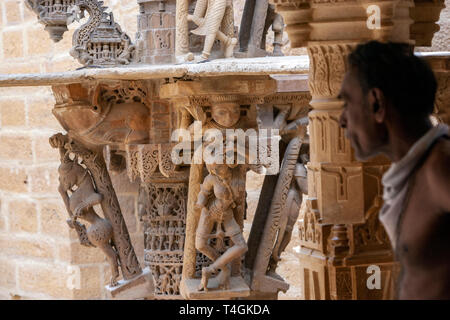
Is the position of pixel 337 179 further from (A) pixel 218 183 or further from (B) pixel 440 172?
(A) pixel 218 183

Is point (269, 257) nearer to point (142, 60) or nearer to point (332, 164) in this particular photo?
point (142, 60)

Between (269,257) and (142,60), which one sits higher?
(142,60)

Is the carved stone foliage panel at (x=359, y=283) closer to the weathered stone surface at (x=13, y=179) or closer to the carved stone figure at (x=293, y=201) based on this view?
the carved stone figure at (x=293, y=201)

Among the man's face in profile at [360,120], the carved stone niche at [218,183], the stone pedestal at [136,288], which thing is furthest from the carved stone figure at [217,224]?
the man's face in profile at [360,120]

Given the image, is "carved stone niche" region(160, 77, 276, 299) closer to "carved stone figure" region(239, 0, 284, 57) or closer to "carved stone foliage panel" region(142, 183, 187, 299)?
"carved stone foliage panel" region(142, 183, 187, 299)

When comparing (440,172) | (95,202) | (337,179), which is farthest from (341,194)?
(95,202)

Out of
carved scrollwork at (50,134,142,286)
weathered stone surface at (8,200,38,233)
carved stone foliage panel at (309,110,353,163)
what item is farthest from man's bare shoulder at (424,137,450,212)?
weathered stone surface at (8,200,38,233)

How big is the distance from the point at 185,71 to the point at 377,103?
2612 mm

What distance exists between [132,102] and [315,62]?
7.48 feet

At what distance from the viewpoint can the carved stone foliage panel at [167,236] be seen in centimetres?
575

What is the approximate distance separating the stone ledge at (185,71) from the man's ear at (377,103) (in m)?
2.24

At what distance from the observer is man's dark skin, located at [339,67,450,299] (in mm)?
2197
